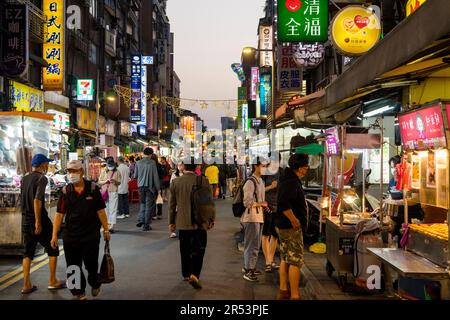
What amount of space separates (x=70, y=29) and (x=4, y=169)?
20021mm

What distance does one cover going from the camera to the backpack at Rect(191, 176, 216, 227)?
7.88m

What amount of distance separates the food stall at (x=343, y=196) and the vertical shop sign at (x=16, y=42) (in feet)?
40.8

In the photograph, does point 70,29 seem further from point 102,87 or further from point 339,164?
point 339,164

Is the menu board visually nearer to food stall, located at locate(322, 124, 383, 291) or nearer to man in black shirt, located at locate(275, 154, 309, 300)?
food stall, located at locate(322, 124, 383, 291)

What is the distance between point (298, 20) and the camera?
13.6m

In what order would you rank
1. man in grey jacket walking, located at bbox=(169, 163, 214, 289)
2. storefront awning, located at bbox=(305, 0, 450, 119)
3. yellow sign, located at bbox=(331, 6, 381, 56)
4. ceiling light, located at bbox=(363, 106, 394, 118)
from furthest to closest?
ceiling light, located at bbox=(363, 106, 394, 118), yellow sign, located at bbox=(331, 6, 381, 56), man in grey jacket walking, located at bbox=(169, 163, 214, 289), storefront awning, located at bbox=(305, 0, 450, 119)

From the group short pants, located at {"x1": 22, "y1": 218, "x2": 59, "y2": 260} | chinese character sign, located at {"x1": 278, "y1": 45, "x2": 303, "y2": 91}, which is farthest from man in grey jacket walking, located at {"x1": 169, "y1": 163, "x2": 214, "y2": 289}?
chinese character sign, located at {"x1": 278, "y1": 45, "x2": 303, "y2": 91}

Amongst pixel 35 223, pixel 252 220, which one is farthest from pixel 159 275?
pixel 35 223

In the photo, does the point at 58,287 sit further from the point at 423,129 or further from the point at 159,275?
the point at 423,129

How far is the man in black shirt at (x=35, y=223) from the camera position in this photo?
7.59 m

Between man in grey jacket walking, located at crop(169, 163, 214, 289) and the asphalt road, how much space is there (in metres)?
0.39

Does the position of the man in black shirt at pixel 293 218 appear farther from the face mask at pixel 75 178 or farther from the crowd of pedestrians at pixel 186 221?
the face mask at pixel 75 178

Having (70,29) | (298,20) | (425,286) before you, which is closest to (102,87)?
(70,29)

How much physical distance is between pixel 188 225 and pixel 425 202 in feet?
11.2
